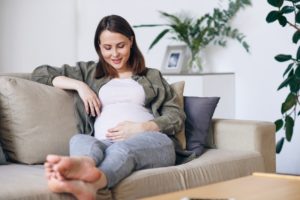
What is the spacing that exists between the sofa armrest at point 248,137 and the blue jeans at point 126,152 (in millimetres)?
449

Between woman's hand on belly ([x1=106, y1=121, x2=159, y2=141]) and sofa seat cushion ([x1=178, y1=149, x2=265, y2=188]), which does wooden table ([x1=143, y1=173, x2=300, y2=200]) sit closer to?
sofa seat cushion ([x1=178, y1=149, x2=265, y2=188])

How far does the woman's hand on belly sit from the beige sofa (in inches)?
8.3

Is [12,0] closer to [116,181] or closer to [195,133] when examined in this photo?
[195,133]

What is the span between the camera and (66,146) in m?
2.34

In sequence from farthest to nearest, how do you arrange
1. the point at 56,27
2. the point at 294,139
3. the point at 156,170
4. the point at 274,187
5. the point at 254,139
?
the point at 56,27 < the point at 294,139 < the point at 254,139 < the point at 156,170 < the point at 274,187

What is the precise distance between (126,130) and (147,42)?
2306mm

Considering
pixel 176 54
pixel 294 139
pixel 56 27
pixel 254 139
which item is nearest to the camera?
pixel 254 139

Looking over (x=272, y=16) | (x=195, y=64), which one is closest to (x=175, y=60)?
(x=195, y=64)

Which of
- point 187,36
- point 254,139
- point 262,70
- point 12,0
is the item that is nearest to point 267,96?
point 262,70

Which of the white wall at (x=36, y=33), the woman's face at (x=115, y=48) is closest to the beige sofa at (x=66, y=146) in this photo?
the woman's face at (x=115, y=48)

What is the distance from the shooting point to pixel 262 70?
12.8 feet

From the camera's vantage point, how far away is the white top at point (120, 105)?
2.37 metres

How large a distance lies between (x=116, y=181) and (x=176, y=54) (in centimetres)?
230

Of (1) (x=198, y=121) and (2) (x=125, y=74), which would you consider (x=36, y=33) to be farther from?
(1) (x=198, y=121)
